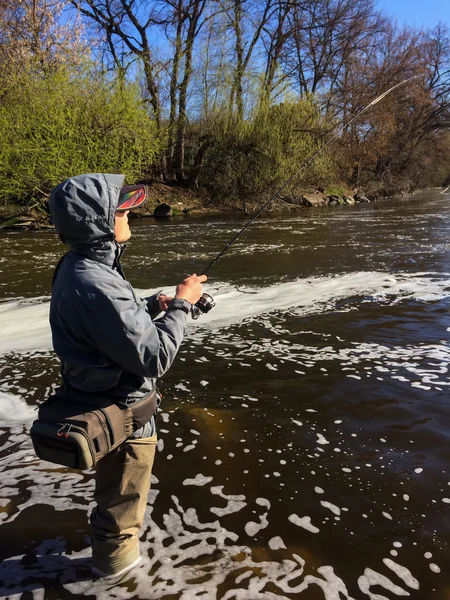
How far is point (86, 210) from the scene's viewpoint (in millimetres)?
1673

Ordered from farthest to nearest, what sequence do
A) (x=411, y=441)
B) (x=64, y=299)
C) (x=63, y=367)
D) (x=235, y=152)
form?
(x=235, y=152), (x=411, y=441), (x=63, y=367), (x=64, y=299)

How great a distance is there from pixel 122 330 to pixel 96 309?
12cm

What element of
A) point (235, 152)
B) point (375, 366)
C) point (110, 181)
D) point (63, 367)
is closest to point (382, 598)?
point (63, 367)

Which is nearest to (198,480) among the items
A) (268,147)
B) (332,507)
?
(332,507)

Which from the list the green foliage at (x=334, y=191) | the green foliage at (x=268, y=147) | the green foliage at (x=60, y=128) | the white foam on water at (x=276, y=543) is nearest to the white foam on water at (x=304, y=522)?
the white foam on water at (x=276, y=543)

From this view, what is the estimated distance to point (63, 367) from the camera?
1862 millimetres

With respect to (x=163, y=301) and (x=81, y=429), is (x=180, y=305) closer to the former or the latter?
(x=163, y=301)

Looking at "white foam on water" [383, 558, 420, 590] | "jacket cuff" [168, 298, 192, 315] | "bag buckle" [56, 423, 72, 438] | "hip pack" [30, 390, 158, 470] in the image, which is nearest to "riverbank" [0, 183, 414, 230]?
"jacket cuff" [168, 298, 192, 315]

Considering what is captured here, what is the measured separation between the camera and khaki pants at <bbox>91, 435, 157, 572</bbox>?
1962 mm

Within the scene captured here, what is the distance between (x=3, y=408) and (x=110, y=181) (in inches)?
115

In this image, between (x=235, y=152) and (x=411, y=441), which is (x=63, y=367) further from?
(x=235, y=152)

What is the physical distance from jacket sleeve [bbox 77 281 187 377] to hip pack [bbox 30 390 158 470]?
0.65 ft

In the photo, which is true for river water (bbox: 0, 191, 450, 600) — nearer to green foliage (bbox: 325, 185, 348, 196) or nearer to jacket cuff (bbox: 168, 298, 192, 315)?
jacket cuff (bbox: 168, 298, 192, 315)

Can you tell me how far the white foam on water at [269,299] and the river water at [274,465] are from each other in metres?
0.06
